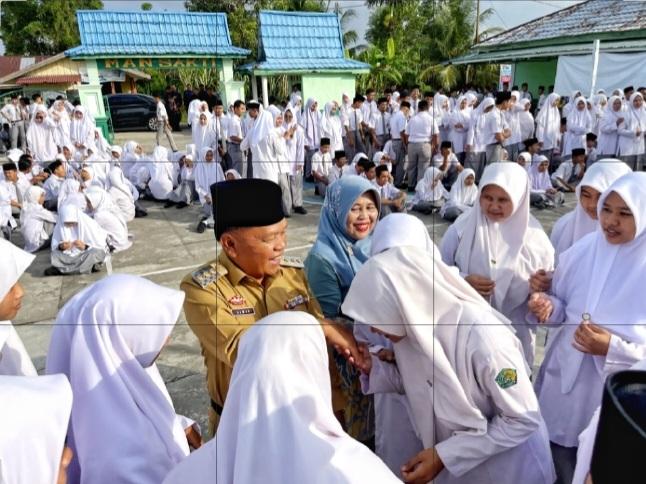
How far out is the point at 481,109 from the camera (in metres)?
7.87

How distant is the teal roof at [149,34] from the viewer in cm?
930

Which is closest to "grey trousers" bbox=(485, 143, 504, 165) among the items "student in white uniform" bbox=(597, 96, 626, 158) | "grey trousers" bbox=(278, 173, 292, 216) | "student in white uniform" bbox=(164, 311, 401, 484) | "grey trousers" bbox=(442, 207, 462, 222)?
"student in white uniform" bbox=(597, 96, 626, 158)

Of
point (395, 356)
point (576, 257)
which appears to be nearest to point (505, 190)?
point (576, 257)

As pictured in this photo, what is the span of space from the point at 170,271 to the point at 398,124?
5140mm

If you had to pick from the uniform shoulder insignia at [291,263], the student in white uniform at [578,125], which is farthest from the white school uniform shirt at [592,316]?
the student in white uniform at [578,125]

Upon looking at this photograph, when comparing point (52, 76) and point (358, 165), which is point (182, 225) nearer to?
point (358, 165)

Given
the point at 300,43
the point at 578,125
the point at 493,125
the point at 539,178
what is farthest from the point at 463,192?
the point at 300,43

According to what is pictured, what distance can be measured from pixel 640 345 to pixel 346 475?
1178mm

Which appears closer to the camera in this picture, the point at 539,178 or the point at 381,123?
the point at 539,178

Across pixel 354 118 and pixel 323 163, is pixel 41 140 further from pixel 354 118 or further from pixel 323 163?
pixel 354 118

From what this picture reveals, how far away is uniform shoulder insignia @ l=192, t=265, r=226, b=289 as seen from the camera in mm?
1355

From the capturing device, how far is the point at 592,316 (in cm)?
158

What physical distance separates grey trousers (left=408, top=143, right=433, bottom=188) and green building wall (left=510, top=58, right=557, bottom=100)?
844cm

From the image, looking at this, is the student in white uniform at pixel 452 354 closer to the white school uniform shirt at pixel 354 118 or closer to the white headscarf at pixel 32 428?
the white headscarf at pixel 32 428
